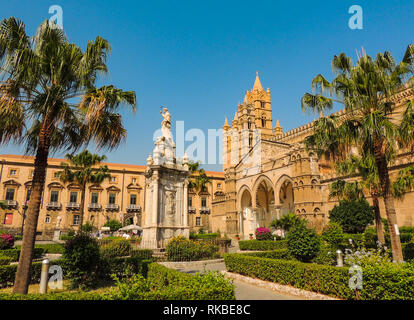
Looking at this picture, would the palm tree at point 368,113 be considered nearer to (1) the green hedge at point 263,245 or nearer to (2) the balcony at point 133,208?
(1) the green hedge at point 263,245

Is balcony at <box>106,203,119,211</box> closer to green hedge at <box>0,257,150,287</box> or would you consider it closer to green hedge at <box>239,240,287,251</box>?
green hedge at <box>239,240,287,251</box>

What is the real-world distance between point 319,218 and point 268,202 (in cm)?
1388

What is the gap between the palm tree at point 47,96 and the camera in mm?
7023

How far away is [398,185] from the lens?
17531mm

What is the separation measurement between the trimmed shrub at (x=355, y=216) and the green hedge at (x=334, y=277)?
54.5ft

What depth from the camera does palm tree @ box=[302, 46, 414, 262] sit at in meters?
9.45

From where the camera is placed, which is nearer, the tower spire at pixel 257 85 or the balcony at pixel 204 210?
the balcony at pixel 204 210

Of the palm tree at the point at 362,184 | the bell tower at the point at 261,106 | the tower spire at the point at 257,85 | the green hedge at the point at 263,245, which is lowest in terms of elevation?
the green hedge at the point at 263,245

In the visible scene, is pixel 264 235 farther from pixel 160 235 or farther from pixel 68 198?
pixel 68 198

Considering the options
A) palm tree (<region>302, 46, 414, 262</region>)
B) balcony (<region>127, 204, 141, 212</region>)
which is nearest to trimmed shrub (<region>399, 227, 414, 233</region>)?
palm tree (<region>302, 46, 414, 262</region>)

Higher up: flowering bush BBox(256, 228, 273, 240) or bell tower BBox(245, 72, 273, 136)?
bell tower BBox(245, 72, 273, 136)

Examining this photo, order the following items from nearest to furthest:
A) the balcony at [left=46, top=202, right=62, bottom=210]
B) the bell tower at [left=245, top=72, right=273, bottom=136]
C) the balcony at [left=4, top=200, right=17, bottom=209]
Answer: the balcony at [left=4, top=200, right=17, bottom=209]
the balcony at [left=46, top=202, right=62, bottom=210]
the bell tower at [left=245, top=72, right=273, bottom=136]

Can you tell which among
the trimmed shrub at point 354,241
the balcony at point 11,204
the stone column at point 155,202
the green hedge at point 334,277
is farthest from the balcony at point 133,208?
the green hedge at point 334,277

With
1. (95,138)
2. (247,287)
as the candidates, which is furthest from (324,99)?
(95,138)
